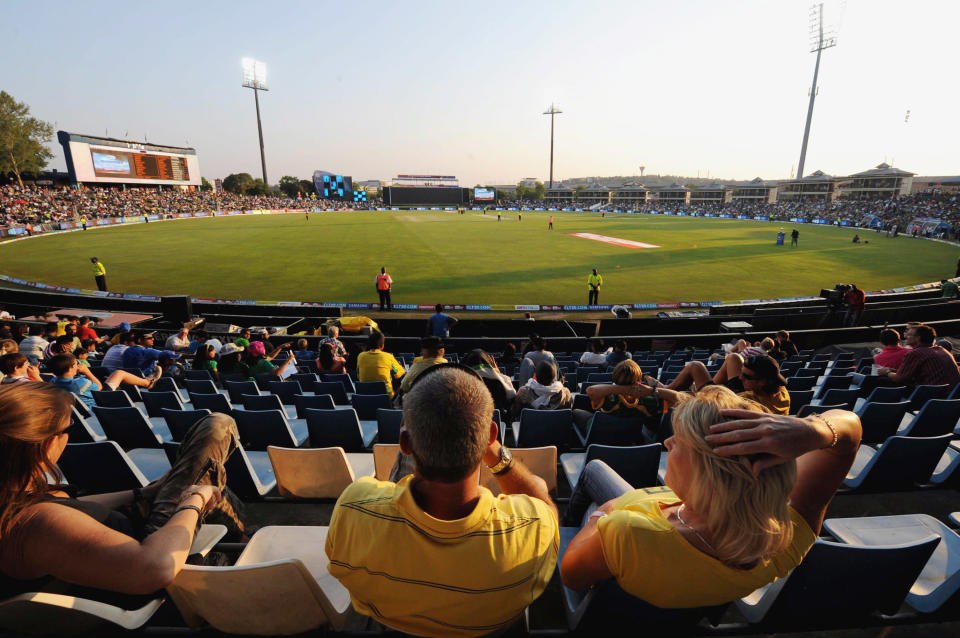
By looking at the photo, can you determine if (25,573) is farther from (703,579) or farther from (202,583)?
(703,579)

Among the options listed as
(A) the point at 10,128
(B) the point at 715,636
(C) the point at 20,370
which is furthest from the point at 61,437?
(A) the point at 10,128

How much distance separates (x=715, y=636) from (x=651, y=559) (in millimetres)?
1142

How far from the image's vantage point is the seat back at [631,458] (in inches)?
126

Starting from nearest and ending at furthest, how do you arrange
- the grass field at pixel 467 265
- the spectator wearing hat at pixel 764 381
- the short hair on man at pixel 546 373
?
the spectator wearing hat at pixel 764 381
the short hair on man at pixel 546 373
the grass field at pixel 467 265

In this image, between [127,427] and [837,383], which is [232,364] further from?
[837,383]

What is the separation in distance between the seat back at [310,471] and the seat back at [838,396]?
5.96 meters

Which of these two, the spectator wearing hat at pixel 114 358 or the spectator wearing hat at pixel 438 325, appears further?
the spectator wearing hat at pixel 438 325

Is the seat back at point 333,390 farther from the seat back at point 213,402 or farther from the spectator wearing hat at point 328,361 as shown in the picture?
the seat back at point 213,402

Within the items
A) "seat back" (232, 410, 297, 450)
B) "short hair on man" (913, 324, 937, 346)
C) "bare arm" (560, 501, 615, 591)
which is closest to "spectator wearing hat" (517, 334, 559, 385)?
"seat back" (232, 410, 297, 450)

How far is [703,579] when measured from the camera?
5.26 feet

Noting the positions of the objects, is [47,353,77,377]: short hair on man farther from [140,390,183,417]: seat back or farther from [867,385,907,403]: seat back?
[867,385,907,403]: seat back

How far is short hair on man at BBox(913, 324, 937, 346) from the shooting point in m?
5.91

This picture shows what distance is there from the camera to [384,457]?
3.32m

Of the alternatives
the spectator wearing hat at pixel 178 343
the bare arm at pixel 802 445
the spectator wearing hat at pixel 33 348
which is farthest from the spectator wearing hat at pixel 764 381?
the spectator wearing hat at pixel 33 348
